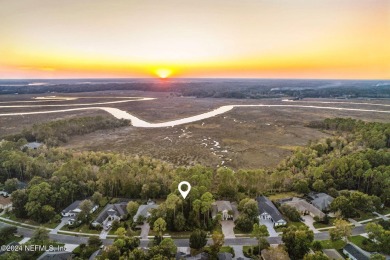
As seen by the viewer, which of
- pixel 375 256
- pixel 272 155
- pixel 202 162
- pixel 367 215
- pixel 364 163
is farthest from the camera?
pixel 272 155

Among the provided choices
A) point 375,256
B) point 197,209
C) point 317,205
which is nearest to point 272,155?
point 317,205

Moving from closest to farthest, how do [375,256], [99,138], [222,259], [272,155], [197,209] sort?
[375,256]
[222,259]
[197,209]
[272,155]
[99,138]

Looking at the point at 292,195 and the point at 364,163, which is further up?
the point at 364,163

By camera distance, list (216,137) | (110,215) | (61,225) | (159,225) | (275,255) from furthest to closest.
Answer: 1. (216,137)
2. (110,215)
3. (61,225)
4. (159,225)
5. (275,255)

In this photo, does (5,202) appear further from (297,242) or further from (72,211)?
(297,242)

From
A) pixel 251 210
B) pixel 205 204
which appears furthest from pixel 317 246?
pixel 205 204

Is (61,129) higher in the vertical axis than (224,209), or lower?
higher

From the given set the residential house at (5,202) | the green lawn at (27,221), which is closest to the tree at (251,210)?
the green lawn at (27,221)

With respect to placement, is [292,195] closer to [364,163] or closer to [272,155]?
[364,163]
